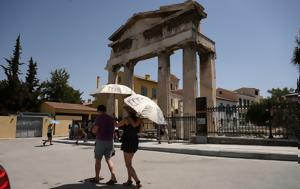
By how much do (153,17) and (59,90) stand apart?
129 ft

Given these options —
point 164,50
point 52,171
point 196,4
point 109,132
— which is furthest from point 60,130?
point 109,132

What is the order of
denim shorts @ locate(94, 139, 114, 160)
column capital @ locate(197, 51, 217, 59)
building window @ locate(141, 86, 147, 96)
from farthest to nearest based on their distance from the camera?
1. building window @ locate(141, 86, 147, 96)
2. column capital @ locate(197, 51, 217, 59)
3. denim shorts @ locate(94, 139, 114, 160)

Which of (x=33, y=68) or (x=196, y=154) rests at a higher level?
(x=33, y=68)

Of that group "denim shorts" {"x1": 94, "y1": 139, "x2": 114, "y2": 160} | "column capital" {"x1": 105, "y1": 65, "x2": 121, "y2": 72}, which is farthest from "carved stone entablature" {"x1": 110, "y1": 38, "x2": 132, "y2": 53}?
"denim shorts" {"x1": 94, "y1": 139, "x2": 114, "y2": 160}

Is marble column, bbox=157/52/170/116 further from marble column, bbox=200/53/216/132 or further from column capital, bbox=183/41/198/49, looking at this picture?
marble column, bbox=200/53/216/132

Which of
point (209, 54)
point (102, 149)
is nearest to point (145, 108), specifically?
point (102, 149)

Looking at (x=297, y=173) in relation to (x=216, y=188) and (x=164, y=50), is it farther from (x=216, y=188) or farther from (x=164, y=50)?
(x=164, y=50)

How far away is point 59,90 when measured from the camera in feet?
172

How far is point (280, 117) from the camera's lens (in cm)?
1234

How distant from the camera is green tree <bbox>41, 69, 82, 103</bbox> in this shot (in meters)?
51.9

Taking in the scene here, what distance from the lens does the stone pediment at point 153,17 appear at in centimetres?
1716

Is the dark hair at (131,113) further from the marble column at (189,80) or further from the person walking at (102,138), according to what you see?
the marble column at (189,80)

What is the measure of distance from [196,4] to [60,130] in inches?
986

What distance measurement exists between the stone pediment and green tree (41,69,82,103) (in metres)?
31.3
